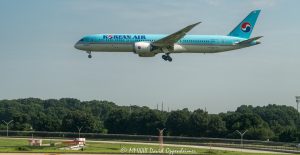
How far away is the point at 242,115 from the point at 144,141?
115ft

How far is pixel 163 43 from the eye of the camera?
3568 inches

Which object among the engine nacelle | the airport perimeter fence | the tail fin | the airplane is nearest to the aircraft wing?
the airplane

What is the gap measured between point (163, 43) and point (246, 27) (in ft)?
61.3

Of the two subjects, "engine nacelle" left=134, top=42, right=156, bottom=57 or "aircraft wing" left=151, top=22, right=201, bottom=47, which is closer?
"engine nacelle" left=134, top=42, right=156, bottom=57

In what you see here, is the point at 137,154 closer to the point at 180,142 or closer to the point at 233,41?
the point at 233,41

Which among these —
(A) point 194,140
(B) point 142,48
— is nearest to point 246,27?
(B) point 142,48

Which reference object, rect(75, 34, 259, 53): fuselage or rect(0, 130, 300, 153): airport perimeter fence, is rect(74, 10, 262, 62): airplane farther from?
rect(0, 130, 300, 153): airport perimeter fence

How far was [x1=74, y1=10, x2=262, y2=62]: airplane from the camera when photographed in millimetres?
90188

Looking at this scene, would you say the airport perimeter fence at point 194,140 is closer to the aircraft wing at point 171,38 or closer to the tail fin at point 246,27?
the tail fin at point 246,27

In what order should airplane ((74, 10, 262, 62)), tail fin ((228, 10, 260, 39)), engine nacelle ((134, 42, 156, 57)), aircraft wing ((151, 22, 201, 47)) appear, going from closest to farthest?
engine nacelle ((134, 42, 156, 57))
aircraft wing ((151, 22, 201, 47))
airplane ((74, 10, 262, 62))
tail fin ((228, 10, 260, 39))

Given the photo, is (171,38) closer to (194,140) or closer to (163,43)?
(163,43)

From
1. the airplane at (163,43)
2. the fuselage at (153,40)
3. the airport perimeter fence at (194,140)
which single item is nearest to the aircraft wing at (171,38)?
the airplane at (163,43)

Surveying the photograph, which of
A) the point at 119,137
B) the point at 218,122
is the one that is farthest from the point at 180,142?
the point at 218,122

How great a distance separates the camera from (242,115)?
145875mm
